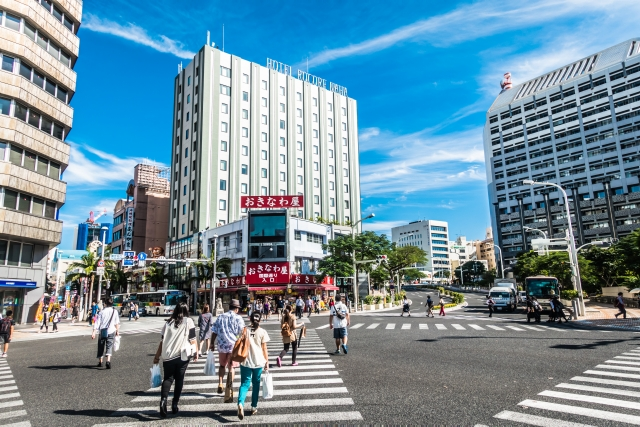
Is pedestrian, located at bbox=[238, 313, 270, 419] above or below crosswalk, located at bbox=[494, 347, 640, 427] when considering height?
above

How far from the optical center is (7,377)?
10672mm

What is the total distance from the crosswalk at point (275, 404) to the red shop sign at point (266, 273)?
37039 mm

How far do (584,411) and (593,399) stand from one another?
34.9 inches

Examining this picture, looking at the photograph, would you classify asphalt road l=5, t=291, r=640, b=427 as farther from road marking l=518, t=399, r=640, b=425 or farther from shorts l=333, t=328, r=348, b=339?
shorts l=333, t=328, r=348, b=339

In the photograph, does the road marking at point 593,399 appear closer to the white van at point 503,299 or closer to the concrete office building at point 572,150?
the white van at point 503,299

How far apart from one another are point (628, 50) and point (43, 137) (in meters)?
114

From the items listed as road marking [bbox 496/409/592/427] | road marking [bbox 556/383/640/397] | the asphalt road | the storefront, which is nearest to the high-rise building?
the storefront

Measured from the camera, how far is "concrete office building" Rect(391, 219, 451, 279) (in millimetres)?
158125

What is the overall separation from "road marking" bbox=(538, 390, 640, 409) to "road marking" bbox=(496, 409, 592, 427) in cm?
148

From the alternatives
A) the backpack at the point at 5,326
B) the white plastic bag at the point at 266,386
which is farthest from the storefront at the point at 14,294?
the white plastic bag at the point at 266,386

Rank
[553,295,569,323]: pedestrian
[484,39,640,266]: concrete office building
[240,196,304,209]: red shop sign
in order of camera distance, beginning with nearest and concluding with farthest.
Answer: [553,295,569,323]: pedestrian < [240,196,304,209]: red shop sign < [484,39,640,266]: concrete office building

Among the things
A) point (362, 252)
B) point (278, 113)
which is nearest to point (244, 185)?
point (278, 113)

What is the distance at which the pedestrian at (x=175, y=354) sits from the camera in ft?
21.7

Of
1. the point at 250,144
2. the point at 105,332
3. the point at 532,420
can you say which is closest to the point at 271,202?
the point at 250,144
